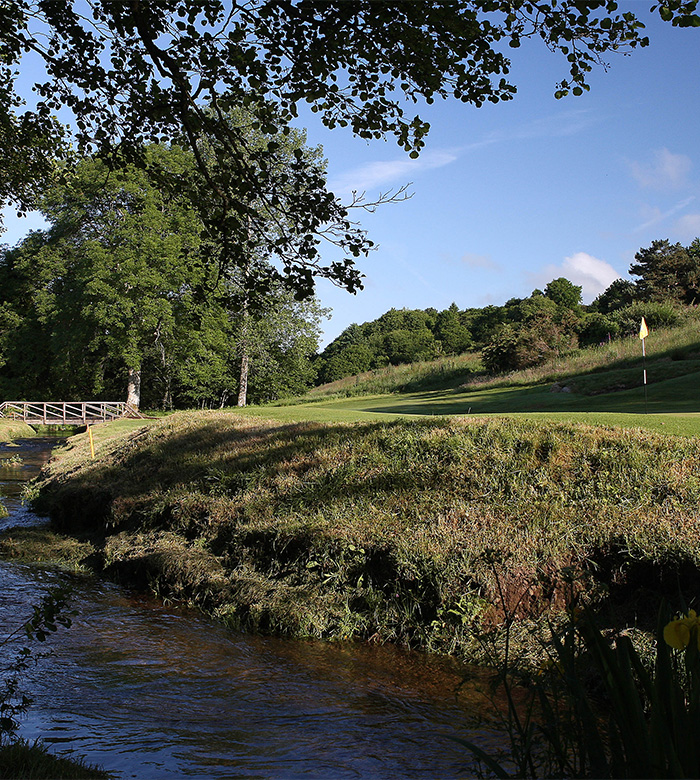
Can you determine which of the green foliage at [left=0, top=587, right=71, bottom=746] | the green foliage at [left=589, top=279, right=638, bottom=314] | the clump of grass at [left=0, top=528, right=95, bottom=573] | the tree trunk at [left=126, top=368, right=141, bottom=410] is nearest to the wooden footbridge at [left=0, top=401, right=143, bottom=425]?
the tree trunk at [left=126, top=368, right=141, bottom=410]

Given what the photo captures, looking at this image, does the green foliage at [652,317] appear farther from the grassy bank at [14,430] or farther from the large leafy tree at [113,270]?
the grassy bank at [14,430]

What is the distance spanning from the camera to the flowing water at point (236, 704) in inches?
136

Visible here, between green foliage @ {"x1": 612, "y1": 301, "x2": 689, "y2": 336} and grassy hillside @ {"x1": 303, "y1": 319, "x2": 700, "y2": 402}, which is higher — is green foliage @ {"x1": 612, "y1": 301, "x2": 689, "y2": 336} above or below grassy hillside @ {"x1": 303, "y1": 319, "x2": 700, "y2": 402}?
above

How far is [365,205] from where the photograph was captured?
529 centimetres

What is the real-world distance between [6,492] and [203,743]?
1186 cm

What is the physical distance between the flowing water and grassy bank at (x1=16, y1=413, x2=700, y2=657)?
48 cm

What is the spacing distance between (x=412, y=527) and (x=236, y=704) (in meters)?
2.55

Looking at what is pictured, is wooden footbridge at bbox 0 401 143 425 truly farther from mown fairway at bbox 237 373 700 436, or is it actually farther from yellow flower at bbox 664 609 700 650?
yellow flower at bbox 664 609 700 650

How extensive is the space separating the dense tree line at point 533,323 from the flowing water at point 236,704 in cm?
2501

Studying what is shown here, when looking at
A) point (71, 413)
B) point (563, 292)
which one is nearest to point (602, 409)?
point (71, 413)

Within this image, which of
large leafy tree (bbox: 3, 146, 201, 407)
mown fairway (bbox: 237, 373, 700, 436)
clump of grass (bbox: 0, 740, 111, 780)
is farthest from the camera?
large leafy tree (bbox: 3, 146, 201, 407)

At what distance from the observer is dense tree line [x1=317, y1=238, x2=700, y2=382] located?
2983cm

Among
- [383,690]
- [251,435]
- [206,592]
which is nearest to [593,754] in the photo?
[383,690]

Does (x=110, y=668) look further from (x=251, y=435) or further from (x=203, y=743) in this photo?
(x=251, y=435)
